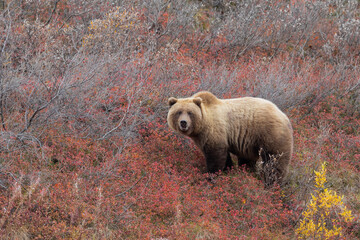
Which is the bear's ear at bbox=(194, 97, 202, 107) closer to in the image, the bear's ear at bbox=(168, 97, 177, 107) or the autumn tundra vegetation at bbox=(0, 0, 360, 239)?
the bear's ear at bbox=(168, 97, 177, 107)

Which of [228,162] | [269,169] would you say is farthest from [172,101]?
[269,169]

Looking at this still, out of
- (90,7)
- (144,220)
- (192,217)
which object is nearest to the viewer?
(144,220)

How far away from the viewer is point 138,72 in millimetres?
7117

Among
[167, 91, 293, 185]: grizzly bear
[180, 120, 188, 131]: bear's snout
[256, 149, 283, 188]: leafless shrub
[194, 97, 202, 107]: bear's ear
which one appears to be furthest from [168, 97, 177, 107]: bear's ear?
[256, 149, 283, 188]: leafless shrub

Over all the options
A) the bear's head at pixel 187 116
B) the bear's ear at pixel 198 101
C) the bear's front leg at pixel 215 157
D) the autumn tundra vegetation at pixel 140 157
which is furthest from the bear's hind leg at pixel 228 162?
the bear's ear at pixel 198 101

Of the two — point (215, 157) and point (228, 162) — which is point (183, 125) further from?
point (228, 162)

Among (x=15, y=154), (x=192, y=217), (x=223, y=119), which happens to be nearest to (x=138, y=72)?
(x=223, y=119)

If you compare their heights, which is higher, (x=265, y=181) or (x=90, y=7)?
(x=90, y=7)

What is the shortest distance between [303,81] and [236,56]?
305cm

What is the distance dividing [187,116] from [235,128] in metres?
0.90

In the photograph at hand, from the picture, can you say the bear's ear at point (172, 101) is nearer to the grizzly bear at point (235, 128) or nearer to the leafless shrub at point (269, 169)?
the grizzly bear at point (235, 128)

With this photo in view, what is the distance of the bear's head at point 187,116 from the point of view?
5590 millimetres

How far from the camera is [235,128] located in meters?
5.97

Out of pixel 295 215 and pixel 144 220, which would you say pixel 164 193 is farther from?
pixel 295 215
